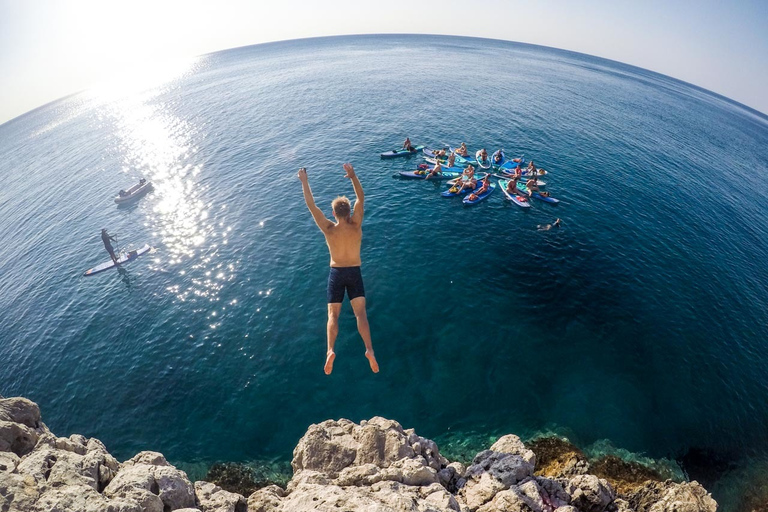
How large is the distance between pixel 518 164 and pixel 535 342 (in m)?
28.2

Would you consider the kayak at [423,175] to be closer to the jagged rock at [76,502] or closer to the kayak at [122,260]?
the kayak at [122,260]

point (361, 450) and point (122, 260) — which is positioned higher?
point (361, 450)

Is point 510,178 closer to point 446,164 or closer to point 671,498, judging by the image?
point 446,164

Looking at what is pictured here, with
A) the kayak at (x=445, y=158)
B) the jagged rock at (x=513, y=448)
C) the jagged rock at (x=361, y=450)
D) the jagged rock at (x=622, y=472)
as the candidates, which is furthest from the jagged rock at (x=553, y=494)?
the kayak at (x=445, y=158)

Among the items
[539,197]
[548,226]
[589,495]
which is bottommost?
[548,226]

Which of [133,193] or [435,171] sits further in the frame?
[133,193]

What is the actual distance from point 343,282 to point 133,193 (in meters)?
46.1

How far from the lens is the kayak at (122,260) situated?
30.4 metres

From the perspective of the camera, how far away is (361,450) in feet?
41.5

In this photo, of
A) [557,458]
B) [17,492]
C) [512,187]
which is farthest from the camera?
[512,187]

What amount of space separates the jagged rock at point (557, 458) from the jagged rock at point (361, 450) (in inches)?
236

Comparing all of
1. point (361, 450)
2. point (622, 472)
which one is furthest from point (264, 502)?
point (622, 472)

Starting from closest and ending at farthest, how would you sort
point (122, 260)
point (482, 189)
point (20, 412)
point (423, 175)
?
point (20, 412)
point (122, 260)
point (482, 189)
point (423, 175)

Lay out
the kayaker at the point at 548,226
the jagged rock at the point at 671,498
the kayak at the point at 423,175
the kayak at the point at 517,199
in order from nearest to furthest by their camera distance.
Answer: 1. the jagged rock at the point at 671,498
2. the kayaker at the point at 548,226
3. the kayak at the point at 517,199
4. the kayak at the point at 423,175
